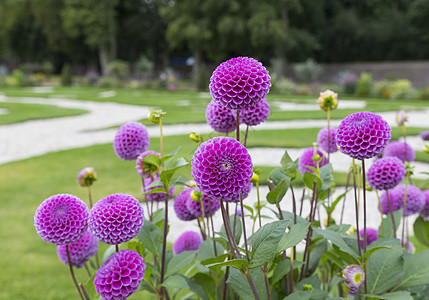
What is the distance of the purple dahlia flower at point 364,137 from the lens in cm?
94

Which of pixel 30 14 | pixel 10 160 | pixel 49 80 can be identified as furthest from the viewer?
pixel 30 14

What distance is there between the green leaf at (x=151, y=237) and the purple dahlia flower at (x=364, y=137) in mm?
638

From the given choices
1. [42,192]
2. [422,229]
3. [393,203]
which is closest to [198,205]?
[393,203]

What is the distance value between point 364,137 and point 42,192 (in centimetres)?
412

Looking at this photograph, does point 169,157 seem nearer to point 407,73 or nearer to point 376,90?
point 376,90

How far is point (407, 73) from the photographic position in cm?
2352

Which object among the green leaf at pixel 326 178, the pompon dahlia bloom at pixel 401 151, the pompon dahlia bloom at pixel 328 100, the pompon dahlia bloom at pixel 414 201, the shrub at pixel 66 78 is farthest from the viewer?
the shrub at pixel 66 78

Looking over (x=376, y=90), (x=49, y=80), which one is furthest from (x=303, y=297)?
(x=49, y=80)

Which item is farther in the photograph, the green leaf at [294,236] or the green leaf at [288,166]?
the green leaf at [288,166]

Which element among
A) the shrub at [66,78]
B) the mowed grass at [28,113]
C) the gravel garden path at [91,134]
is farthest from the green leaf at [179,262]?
the shrub at [66,78]

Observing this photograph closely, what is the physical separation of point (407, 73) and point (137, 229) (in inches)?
1009

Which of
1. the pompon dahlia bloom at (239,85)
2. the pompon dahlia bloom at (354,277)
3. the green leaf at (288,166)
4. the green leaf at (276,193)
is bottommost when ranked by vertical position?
the pompon dahlia bloom at (354,277)

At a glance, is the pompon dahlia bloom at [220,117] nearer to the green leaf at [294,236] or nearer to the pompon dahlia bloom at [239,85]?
the pompon dahlia bloom at [239,85]

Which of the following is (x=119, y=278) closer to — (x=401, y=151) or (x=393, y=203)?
(x=393, y=203)
